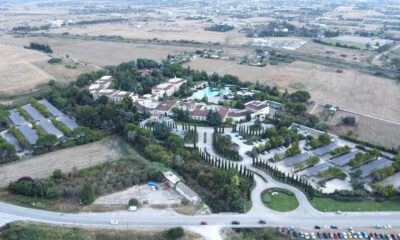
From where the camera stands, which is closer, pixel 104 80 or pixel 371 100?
pixel 371 100

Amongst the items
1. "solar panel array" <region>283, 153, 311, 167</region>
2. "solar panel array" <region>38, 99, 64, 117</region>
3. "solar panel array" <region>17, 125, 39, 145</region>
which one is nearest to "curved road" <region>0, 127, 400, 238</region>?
"solar panel array" <region>283, 153, 311, 167</region>

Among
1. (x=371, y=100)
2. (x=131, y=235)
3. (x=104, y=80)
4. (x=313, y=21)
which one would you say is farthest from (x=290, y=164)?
(x=313, y=21)

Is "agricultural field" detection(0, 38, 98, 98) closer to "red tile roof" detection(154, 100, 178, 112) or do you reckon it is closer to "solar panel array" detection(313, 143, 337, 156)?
"red tile roof" detection(154, 100, 178, 112)

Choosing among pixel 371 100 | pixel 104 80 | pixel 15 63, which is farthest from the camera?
pixel 15 63

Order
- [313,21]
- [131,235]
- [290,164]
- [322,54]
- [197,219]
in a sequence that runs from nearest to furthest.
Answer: [131,235] → [197,219] → [290,164] → [322,54] → [313,21]

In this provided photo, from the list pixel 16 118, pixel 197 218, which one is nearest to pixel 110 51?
pixel 16 118

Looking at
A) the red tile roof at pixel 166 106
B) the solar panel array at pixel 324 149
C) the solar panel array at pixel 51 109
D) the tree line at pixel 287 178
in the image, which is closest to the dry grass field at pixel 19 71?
the solar panel array at pixel 51 109

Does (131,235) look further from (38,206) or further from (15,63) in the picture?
(15,63)
